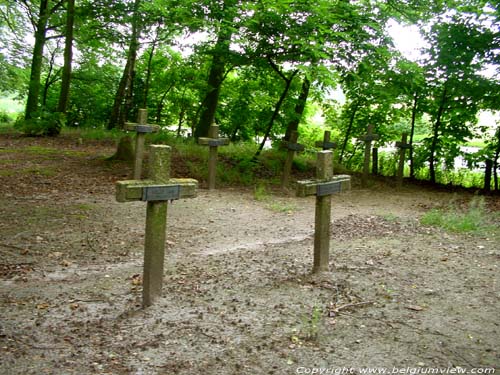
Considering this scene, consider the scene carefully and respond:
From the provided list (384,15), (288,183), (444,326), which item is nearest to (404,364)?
(444,326)

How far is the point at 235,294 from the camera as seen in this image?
4918 mm

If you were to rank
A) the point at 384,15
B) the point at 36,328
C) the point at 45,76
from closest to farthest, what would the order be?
the point at 36,328, the point at 384,15, the point at 45,76

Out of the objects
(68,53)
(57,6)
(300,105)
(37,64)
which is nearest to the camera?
(300,105)

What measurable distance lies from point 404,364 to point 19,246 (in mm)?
5177

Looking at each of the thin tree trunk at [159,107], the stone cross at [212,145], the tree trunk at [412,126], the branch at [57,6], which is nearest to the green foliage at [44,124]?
the thin tree trunk at [159,107]

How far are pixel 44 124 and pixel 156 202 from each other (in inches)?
521

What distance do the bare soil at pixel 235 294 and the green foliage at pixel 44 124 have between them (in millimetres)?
7452

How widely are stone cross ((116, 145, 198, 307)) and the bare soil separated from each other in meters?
0.24

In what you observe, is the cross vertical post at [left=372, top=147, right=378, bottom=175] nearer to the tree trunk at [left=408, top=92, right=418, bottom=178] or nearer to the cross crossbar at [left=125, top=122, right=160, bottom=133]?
the tree trunk at [left=408, top=92, right=418, bottom=178]

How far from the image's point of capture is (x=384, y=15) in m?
11.9

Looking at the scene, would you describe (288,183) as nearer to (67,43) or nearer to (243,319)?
(243,319)

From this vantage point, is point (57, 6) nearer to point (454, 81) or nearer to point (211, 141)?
point (211, 141)

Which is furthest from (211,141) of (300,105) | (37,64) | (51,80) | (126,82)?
(51,80)

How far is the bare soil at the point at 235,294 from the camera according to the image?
143 inches
